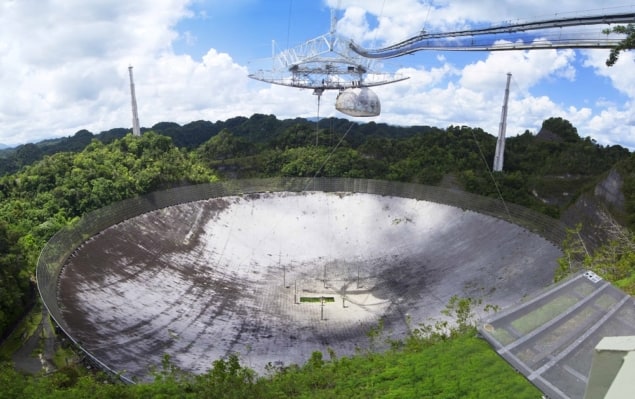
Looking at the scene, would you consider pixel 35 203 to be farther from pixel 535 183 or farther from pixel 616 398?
pixel 535 183

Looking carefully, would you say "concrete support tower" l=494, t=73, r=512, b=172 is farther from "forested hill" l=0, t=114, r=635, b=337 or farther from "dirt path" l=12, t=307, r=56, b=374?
"dirt path" l=12, t=307, r=56, b=374

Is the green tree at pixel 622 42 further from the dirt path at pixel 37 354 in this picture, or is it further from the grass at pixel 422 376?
the dirt path at pixel 37 354

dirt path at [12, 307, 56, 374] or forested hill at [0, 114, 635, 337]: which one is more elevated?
forested hill at [0, 114, 635, 337]

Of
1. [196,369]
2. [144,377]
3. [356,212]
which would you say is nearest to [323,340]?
[196,369]

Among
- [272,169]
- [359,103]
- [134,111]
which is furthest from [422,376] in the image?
[134,111]

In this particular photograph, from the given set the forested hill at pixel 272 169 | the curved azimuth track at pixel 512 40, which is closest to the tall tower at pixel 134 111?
the forested hill at pixel 272 169

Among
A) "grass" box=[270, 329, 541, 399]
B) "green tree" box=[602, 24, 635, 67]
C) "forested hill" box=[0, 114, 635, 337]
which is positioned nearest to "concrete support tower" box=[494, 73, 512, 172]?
"forested hill" box=[0, 114, 635, 337]

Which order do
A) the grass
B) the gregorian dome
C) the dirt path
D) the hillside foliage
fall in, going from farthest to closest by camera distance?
the gregorian dome < the dirt path < the hillside foliage < the grass

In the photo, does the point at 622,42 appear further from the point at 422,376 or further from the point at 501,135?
the point at 501,135

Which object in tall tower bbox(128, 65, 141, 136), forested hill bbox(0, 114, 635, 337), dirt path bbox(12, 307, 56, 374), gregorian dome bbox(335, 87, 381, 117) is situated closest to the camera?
dirt path bbox(12, 307, 56, 374)

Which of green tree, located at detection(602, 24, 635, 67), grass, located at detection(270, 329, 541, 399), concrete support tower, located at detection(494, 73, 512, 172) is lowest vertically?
grass, located at detection(270, 329, 541, 399)

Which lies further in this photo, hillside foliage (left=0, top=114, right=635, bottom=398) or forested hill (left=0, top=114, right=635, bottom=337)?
forested hill (left=0, top=114, right=635, bottom=337)
